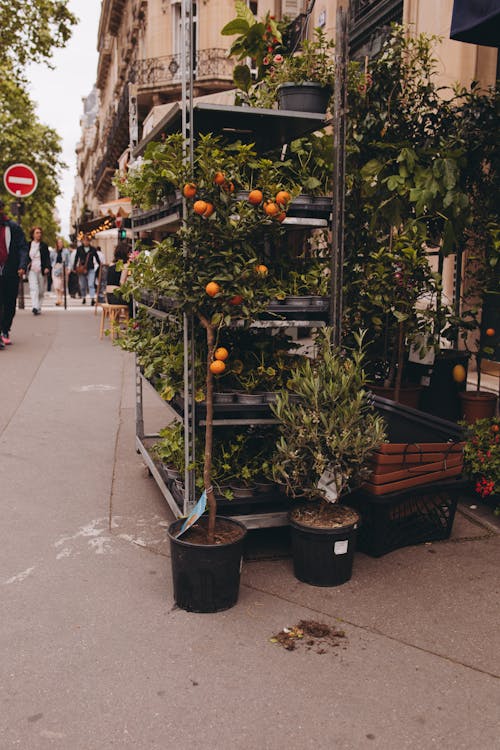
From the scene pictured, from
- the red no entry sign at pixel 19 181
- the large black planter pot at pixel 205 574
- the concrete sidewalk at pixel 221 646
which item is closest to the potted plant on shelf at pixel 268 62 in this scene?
the large black planter pot at pixel 205 574

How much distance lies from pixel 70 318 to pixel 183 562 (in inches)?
597

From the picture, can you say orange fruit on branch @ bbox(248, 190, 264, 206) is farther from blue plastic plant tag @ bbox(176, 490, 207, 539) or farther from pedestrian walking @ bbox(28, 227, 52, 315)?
pedestrian walking @ bbox(28, 227, 52, 315)

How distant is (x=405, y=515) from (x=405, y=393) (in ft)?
4.71

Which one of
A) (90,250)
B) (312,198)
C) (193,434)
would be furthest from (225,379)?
(90,250)

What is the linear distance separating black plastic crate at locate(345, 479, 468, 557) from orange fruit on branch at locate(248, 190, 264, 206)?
5.49ft

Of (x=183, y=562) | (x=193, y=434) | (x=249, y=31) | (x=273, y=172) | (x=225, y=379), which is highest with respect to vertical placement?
(x=249, y=31)

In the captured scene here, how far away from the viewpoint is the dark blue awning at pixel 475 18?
3836mm

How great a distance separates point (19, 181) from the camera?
16.1 metres

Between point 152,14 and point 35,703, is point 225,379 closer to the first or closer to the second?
point 35,703

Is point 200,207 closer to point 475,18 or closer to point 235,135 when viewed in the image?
point 235,135

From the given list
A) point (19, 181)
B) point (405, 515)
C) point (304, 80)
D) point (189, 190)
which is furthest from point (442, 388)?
point (19, 181)

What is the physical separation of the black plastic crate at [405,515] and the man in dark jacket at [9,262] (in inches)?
339

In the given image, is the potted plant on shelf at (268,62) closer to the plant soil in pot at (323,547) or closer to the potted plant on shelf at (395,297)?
the potted plant on shelf at (395,297)

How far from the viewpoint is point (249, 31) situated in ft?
15.1
